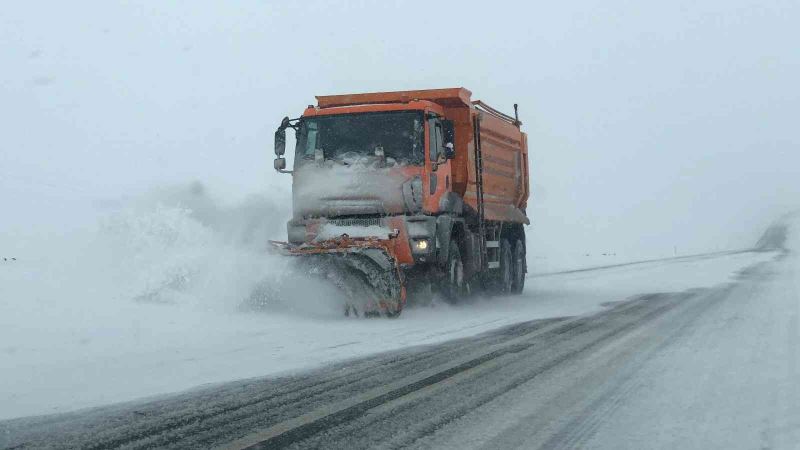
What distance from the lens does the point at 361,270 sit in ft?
38.3

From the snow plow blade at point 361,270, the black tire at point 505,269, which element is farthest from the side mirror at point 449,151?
the black tire at point 505,269

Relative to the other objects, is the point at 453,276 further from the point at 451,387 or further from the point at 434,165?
the point at 451,387

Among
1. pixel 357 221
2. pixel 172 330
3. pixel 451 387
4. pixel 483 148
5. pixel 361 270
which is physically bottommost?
pixel 451 387

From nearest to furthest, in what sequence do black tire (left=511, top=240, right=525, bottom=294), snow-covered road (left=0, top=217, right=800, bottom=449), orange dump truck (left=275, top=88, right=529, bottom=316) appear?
snow-covered road (left=0, top=217, right=800, bottom=449) < orange dump truck (left=275, top=88, right=529, bottom=316) < black tire (left=511, top=240, right=525, bottom=294)

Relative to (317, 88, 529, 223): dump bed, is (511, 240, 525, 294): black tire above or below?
below

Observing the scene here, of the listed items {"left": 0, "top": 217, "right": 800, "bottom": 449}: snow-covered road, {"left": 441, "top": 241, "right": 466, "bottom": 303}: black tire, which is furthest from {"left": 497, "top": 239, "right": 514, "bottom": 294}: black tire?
{"left": 0, "top": 217, "right": 800, "bottom": 449}: snow-covered road

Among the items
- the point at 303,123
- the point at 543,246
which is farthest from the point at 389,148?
the point at 543,246

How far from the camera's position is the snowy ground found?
6.67 meters

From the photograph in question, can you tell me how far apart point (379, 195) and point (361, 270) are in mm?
1190

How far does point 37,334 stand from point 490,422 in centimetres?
593

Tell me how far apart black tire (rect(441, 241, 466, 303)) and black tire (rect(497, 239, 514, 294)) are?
8.82 feet

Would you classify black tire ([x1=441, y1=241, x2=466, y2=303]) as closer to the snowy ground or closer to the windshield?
the snowy ground

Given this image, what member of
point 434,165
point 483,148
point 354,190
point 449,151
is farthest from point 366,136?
point 483,148

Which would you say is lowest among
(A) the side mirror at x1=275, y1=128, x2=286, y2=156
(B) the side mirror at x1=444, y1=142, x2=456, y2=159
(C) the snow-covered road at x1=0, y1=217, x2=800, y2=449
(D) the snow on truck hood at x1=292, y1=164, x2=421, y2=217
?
(C) the snow-covered road at x1=0, y1=217, x2=800, y2=449
